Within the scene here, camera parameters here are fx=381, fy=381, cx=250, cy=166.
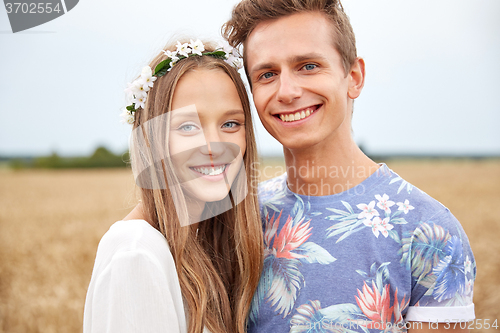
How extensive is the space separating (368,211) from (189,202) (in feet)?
3.81

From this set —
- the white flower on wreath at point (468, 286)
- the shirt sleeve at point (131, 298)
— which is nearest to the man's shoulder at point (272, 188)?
the shirt sleeve at point (131, 298)

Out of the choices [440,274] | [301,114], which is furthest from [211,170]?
[440,274]

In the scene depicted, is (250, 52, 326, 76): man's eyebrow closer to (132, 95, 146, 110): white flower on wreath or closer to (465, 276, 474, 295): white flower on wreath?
(132, 95, 146, 110): white flower on wreath

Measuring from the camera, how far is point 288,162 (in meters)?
2.87

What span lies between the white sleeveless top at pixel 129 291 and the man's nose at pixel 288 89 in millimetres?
1207

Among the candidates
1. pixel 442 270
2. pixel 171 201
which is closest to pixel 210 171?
pixel 171 201

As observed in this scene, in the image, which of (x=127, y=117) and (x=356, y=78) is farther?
(x=356, y=78)

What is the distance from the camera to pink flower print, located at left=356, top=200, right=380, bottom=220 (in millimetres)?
2395

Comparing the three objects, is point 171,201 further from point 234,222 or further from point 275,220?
point 275,220

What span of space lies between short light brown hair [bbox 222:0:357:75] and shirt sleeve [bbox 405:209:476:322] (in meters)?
1.21

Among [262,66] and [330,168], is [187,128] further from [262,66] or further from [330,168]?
[330,168]

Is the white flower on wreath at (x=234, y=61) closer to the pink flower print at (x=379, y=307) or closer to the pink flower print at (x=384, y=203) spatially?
the pink flower print at (x=384, y=203)

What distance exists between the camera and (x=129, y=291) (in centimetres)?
190

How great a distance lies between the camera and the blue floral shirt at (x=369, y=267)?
2197mm
